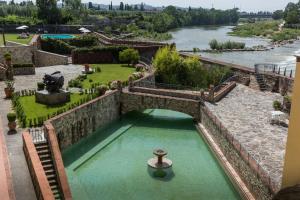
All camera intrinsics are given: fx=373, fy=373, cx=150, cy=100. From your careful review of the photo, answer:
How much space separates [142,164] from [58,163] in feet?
18.7

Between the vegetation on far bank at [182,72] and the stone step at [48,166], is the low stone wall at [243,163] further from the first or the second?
the vegetation on far bank at [182,72]

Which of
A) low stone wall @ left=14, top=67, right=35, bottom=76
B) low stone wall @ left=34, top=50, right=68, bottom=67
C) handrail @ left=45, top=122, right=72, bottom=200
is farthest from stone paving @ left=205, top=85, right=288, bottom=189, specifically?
low stone wall @ left=34, top=50, right=68, bottom=67

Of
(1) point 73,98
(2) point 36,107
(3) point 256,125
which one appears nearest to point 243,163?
(3) point 256,125

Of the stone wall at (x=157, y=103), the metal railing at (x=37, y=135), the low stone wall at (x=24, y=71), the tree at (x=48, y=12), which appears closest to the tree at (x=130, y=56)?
the low stone wall at (x=24, y=71)

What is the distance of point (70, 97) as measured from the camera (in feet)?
86.6

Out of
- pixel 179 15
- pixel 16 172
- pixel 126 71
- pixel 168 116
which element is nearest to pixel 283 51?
pixel 126 71

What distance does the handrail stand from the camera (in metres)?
16.2

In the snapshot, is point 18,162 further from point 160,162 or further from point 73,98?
point 73,98

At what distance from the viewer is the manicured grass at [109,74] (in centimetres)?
3177

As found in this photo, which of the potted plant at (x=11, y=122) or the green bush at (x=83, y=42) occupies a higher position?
the green bush at (x=83, y=42)

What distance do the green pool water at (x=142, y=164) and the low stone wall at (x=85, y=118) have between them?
21.5 inches

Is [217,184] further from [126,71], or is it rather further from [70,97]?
[126,71]

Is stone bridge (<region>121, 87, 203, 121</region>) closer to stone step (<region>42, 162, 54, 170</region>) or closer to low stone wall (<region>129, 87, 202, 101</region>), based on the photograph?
low stone wall (<region>129, 87, 202, 101</region>)

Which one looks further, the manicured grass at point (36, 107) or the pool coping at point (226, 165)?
the manicured grass at point (36, 107)
